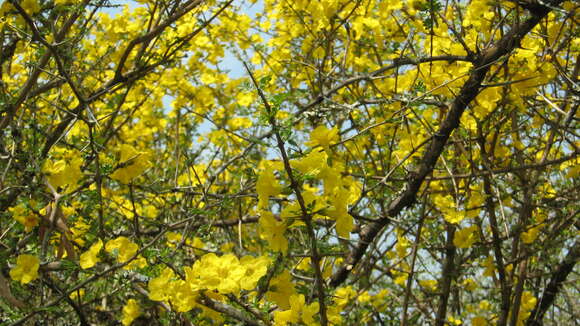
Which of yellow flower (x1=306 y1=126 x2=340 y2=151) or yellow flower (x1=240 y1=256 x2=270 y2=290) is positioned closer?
yellow flower (x1=240 y1=256 x2=270 y2=290)

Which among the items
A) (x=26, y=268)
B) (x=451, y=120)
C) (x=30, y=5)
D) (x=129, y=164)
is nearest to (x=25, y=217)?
(x=26, y=268)

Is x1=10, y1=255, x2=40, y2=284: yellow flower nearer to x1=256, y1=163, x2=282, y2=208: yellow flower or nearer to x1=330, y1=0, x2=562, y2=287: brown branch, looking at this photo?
x1=256, y1=163, x2=282, y2=208: yellow flower

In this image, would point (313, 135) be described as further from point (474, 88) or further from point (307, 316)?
point (474, 88)

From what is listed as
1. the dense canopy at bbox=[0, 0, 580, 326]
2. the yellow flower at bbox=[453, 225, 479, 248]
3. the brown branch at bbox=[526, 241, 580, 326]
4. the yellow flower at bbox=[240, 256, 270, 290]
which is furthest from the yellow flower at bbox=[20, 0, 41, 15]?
the brown branch at bbox=[526, 241, 580, 326]

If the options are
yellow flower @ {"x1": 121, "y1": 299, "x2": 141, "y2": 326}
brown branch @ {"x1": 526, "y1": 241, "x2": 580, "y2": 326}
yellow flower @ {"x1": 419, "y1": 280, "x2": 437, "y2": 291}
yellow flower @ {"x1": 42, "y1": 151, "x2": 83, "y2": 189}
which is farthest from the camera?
yellow flower @ {"x1": 419, "y1": 280, "x2": 437, "y2": 291}

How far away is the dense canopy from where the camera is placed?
1604 mm

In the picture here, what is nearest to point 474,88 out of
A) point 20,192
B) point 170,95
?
point 20,192

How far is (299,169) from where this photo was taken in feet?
4.46

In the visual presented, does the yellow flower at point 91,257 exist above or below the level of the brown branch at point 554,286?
below

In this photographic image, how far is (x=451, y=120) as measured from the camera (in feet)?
7.57

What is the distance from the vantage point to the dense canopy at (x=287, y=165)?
5.26 feet

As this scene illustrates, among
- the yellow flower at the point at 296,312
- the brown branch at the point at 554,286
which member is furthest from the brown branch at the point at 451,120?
the brown branch at the point at 554,286

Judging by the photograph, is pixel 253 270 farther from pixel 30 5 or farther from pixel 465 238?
pixel 465 238

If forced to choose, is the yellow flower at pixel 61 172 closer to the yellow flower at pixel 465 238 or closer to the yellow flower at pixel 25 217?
the yellow flower at pixel 25 217
